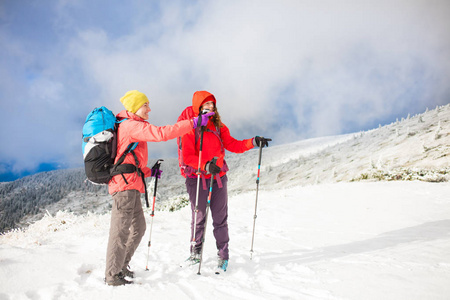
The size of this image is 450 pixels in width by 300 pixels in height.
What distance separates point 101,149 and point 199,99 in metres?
1.80

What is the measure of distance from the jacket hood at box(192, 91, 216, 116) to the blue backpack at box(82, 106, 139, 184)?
4.32 ft

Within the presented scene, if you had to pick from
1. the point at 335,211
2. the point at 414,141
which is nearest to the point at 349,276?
the point at 335,211

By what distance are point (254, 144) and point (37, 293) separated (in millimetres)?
3827

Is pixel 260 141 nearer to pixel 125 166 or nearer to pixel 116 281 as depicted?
pixel 125 166

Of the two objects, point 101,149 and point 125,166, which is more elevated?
point 101,149

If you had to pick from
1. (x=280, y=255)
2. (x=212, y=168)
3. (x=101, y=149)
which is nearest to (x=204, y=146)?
(x=212, y=168)

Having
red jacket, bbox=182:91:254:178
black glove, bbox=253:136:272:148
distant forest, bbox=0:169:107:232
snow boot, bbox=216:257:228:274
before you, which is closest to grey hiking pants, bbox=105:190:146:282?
red jacket, bbox=182:91:254:178

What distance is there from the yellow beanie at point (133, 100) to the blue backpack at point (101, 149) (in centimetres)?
30

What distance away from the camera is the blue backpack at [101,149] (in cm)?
320

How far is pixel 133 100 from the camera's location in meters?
3.60

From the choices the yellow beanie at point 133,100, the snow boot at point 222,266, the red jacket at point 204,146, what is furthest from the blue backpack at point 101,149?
the snow boot at point 222,266

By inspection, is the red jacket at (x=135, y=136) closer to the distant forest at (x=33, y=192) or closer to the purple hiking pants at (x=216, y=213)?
the purple hiking pants at (x=216, y=213)

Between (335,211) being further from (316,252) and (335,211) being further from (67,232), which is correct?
(67,232)

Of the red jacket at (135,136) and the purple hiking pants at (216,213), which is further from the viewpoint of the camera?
the purple hiking pants at (216,213)
